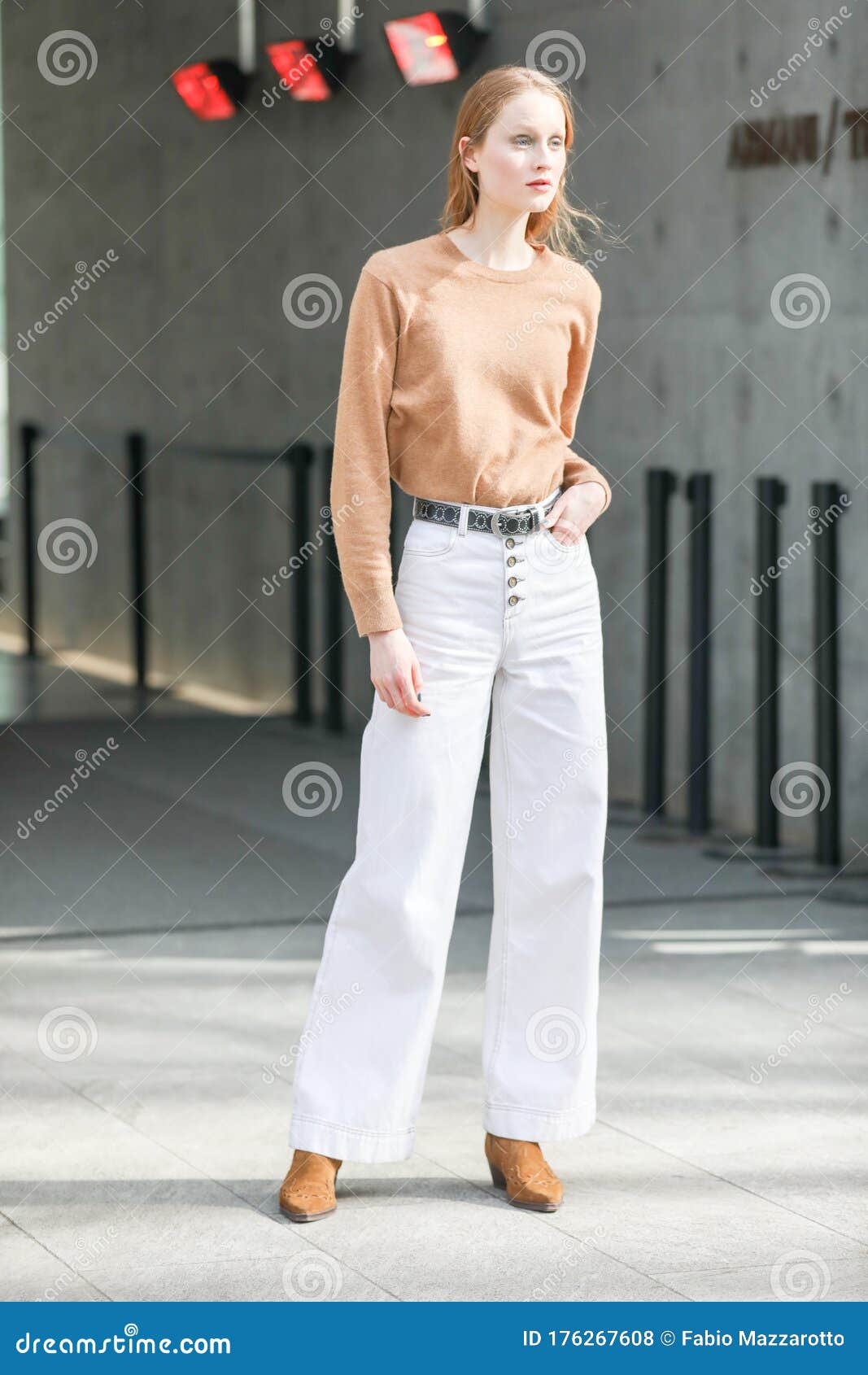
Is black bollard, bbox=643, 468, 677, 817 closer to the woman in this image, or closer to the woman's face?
the woman

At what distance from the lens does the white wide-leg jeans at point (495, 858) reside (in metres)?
2.91

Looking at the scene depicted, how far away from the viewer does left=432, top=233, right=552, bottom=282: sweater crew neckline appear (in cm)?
288

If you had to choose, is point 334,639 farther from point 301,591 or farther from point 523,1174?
point 523,1174

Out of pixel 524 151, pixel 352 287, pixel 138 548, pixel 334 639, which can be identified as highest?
pixel 352 287

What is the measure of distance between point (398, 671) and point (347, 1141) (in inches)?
27.1

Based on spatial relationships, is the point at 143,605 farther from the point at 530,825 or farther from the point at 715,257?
the point at 530,825

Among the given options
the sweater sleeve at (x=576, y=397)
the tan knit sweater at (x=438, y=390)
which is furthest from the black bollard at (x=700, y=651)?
the tan knit sweater at (x=438, y=390)

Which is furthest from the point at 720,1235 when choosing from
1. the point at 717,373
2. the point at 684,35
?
the point at 684,35

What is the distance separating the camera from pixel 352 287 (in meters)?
7.58

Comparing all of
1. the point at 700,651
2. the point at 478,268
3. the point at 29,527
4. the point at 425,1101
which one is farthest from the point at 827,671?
A: the point at 29,527

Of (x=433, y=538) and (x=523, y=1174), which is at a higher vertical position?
(x=433, y=538)

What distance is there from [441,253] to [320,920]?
7.58 ft

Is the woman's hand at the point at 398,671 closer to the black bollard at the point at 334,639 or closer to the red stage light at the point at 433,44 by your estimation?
the red stage light at the point at 433,44

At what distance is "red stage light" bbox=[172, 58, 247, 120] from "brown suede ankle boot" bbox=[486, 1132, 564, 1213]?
601 centimetres
